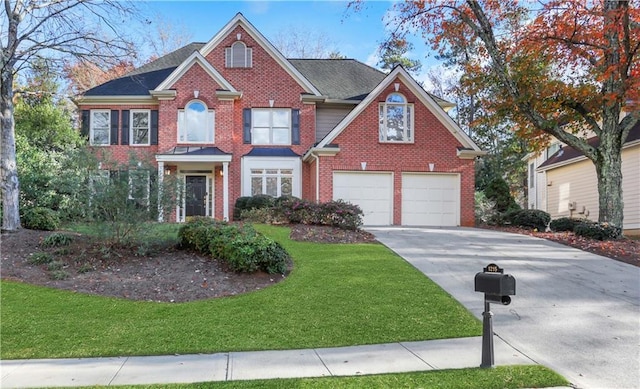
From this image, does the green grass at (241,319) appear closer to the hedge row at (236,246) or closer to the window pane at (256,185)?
the hedge row at (236,246)

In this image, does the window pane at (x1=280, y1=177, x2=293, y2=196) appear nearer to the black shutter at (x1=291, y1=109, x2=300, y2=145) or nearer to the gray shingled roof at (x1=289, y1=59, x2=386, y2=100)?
the black shutter at (x1=291, y1=109, x2=300, y2=145)

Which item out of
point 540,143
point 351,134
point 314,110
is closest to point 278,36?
point 314,110

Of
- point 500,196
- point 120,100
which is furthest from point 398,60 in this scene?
point 120,100

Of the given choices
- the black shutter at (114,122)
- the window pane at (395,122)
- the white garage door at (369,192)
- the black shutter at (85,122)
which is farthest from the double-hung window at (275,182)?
the black shutter at (85,122)

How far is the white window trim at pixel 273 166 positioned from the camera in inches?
747

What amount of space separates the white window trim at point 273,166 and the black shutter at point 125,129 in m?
5.32

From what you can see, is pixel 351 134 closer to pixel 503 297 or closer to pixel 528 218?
pixel 528 218

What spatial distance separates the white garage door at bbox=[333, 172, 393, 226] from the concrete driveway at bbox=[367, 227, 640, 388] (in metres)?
4.17

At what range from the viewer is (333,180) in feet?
55.9

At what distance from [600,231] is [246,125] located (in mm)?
13853

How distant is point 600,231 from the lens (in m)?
12.8

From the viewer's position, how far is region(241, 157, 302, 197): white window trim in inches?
747

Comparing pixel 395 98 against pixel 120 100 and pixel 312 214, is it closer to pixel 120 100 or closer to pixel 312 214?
pixel 312 214

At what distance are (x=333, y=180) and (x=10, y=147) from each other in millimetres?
10323
